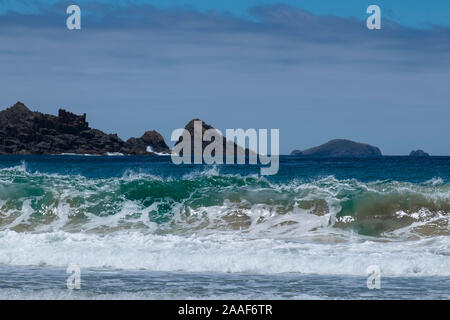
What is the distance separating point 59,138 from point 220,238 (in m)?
150

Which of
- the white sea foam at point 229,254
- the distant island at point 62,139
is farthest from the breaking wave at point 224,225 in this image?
the distant island at point 62,139

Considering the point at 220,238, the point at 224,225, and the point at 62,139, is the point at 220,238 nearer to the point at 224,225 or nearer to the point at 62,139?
the point at 224,225

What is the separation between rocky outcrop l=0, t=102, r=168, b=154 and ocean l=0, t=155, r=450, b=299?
137 metres

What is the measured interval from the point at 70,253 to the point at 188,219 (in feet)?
20.0

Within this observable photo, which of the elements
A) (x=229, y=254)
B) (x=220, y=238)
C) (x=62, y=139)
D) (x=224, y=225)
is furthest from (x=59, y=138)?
(x=229, y=254)

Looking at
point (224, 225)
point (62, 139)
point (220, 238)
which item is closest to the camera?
point (220, 238)

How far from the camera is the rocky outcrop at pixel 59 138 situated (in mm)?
158375

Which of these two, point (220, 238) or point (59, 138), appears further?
point (59, 138)

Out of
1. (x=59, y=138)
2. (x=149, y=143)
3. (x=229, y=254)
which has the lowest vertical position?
(x=229, y=254)

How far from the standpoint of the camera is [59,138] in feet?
525

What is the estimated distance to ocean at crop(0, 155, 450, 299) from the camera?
437 inches

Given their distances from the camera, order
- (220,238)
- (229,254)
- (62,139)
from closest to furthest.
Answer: (229,254) → (220,238) → (62,139)

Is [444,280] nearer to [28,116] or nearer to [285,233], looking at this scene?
[285,233]
